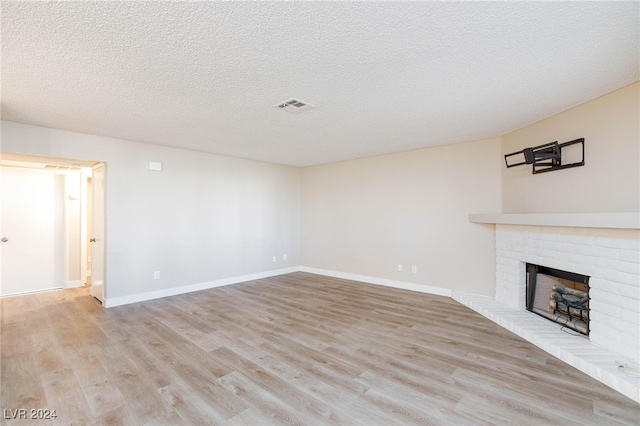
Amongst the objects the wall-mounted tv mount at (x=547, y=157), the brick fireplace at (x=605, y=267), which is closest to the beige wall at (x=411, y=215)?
the wall-mounted tv mount at (x=547, y=157)

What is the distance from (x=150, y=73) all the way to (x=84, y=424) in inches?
99.5

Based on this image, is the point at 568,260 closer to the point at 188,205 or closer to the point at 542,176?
the point at 542,176

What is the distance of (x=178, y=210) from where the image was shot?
16.2 ft

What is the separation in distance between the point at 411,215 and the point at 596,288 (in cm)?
270

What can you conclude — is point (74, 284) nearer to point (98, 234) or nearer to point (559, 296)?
point (98, 234)

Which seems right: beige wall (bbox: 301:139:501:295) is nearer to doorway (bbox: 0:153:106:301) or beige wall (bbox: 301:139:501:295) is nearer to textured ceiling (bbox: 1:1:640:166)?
textured ceiling (bbox: 1:1:640:166)

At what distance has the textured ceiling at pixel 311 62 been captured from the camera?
1.65m

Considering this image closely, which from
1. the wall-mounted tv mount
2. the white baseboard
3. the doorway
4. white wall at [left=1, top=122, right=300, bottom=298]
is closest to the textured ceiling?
the wall-mounted tv mount

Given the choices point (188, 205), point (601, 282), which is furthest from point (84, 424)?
point (601, 282)

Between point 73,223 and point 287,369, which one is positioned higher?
point 73,223

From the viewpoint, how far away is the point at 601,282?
2660mm

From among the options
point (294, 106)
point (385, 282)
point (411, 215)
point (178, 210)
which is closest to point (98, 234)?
point (178, 210)

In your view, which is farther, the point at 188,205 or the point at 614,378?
the point at 188,205

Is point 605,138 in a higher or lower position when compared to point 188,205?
higher
